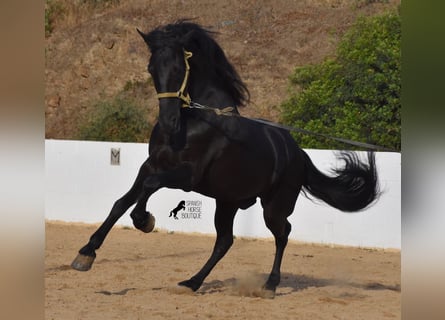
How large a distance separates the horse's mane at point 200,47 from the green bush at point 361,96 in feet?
22.2

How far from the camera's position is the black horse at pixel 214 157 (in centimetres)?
590

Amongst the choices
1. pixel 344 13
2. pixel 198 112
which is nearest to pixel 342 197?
pixel 198 112

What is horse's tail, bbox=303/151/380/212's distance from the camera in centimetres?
730

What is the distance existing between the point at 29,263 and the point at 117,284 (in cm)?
675

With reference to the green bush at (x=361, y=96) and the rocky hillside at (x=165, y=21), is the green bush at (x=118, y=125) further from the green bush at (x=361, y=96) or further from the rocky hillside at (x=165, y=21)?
the green bush at (x=361, y=96)

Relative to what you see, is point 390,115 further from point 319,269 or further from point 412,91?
point 412,91

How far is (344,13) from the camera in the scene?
75.7 feet

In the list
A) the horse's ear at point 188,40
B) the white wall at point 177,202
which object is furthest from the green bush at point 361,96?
the horse's ear at point 188,40

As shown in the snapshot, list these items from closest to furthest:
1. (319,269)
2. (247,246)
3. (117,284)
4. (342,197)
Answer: (342,197) → (117,284) → (319,269) → (247,246)

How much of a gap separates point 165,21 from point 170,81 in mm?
18169

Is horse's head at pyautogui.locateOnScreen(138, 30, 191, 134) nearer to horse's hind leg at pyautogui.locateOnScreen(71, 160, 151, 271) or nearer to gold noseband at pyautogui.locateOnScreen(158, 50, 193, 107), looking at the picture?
gold noseband at pyautogui.locateOnScreen(158, 50, 193, 107)

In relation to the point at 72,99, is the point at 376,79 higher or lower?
higher

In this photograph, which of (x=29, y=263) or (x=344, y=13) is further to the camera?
(x=344, y=13)

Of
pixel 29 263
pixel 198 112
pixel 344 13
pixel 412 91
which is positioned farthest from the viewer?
pixel 344 13
